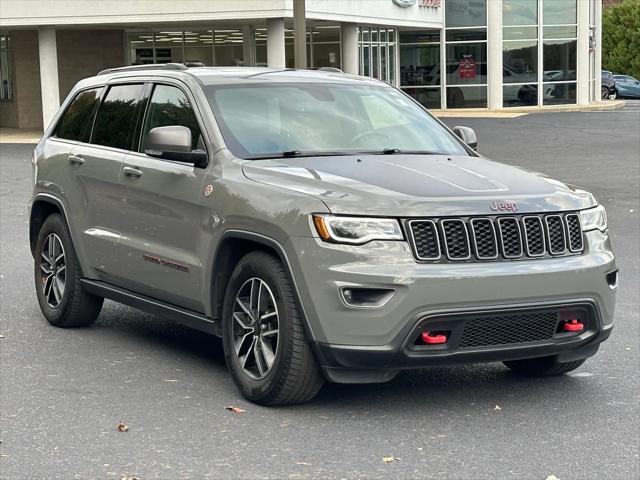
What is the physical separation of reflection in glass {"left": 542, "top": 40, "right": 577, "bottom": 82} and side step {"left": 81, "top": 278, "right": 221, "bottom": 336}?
143 feet

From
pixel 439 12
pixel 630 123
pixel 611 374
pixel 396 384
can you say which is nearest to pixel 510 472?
pixel 396 384

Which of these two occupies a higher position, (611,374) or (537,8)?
(537,8)

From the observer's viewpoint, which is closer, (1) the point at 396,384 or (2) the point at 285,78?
(1) the point at 396,384

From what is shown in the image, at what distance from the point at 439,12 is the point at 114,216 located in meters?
43.6

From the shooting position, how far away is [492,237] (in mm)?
6102

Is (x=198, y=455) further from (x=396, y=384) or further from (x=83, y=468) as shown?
(x=396, y=384)

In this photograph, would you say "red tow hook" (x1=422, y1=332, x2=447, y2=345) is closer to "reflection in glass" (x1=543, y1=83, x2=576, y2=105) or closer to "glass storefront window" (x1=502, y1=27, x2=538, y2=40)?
"glass storefront window" (x1=502, y1=27, x2=538, y2=40)

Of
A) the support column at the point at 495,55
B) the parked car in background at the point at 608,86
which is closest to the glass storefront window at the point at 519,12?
the support column at the point at 495,55

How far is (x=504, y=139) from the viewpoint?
32.5m

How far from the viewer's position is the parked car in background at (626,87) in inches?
2453

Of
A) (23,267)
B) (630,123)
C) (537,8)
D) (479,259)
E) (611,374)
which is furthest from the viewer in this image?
(537,8)

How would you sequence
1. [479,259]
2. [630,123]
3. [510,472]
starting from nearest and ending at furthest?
[510,472], [479,259], [630,123]

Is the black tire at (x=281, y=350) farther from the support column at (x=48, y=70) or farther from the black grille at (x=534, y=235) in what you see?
the support column at (x=48, y=70)

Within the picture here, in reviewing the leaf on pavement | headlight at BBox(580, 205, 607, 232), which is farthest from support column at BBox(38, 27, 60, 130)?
headlight at BBox(580, 205, 607, 232)
